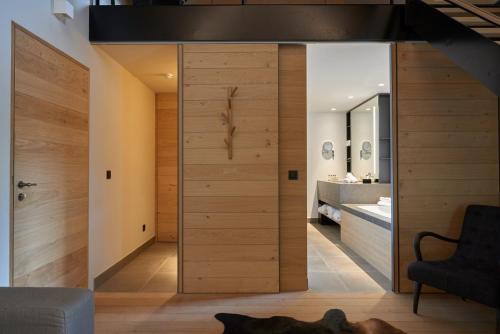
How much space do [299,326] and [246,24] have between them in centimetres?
248

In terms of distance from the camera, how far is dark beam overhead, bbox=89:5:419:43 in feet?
9.30

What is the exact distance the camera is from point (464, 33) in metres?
2.24

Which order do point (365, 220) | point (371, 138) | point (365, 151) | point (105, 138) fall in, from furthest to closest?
point (365, 151)
point (371, 138)
point (365, 220)
point (105, 138)

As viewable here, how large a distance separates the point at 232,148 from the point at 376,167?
3320 mm

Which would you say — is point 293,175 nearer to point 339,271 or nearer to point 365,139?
point 339,271

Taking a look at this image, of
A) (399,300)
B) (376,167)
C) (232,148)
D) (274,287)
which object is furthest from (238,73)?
(376,167)

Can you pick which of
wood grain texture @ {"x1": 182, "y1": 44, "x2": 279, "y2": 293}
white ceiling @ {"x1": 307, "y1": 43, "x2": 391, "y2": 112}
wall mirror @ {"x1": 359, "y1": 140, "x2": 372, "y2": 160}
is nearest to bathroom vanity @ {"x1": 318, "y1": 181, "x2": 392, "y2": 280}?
wall mirror @ {"x1": 359, "y1": 140, "x2": 372, "y2": 160}

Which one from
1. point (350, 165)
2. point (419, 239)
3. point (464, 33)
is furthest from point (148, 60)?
point (350, 165)

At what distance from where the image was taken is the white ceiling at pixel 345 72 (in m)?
3.24

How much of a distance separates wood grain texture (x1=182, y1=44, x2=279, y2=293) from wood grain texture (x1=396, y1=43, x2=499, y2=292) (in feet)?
3.93

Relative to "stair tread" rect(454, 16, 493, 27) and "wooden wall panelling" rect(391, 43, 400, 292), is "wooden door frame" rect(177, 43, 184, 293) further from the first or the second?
"stair tread" rect(454, 16, 493, 27)

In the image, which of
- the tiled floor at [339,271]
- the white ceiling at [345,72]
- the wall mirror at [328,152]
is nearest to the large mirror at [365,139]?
the white ceiling at [345,72]

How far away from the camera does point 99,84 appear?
10.0ft

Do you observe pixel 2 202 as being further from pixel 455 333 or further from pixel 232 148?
pixel 455 333
